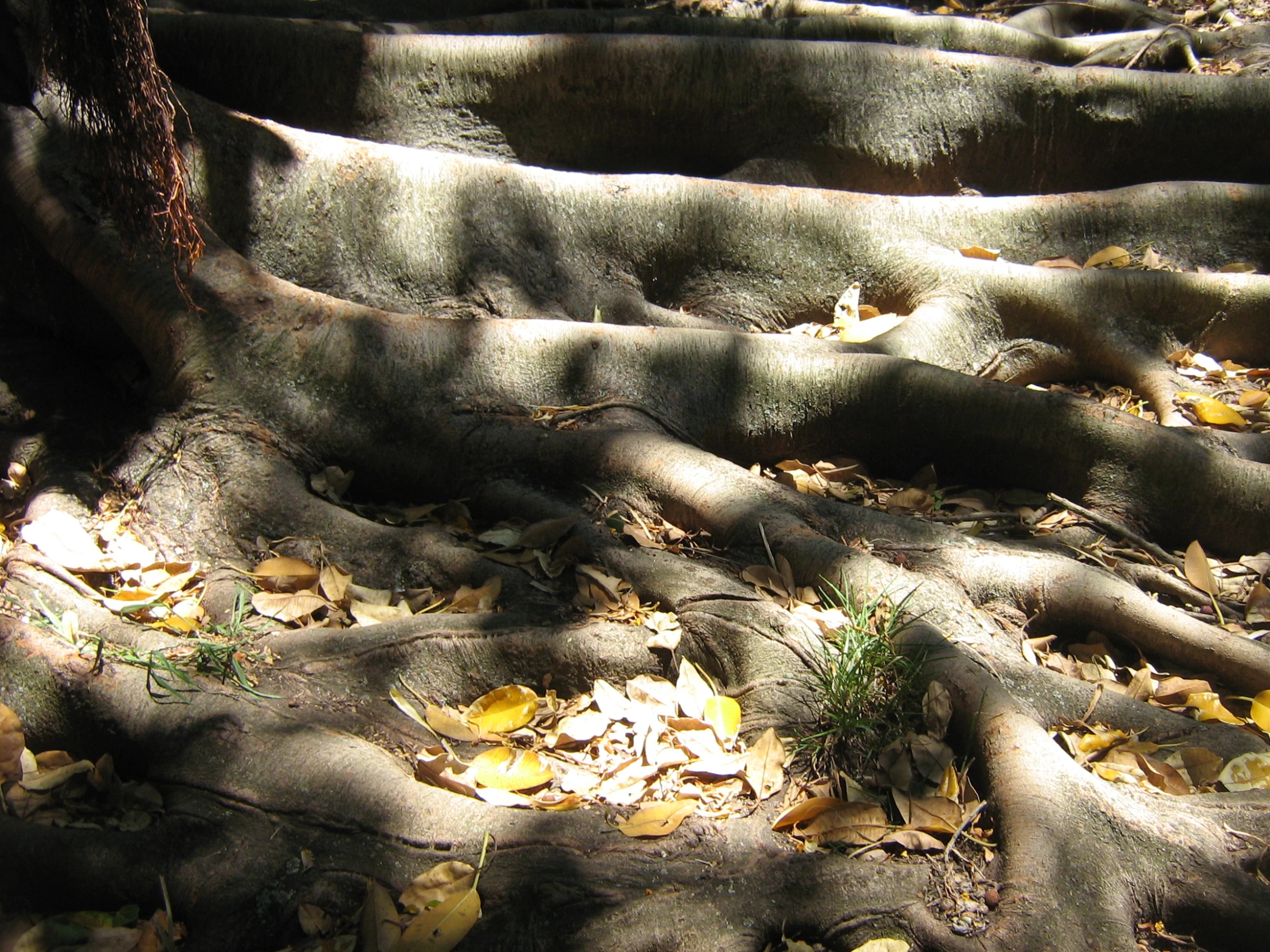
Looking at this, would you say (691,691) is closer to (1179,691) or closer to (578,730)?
(578,730)

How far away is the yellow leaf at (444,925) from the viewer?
1393mm

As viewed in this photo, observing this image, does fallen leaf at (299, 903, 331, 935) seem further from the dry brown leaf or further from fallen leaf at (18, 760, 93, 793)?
the dry brown leaf

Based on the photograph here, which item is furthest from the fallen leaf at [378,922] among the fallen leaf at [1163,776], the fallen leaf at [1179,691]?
the fallen leaf at [1179,691]

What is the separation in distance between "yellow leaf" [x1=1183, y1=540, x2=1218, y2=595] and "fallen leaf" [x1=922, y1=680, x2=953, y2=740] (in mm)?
1085

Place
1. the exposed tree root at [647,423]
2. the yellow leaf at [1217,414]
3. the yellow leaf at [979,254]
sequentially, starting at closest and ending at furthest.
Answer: the exposed tree root at [647,423] → the yellow leaf at [1217,414] → the yellow leaf at [979,254]

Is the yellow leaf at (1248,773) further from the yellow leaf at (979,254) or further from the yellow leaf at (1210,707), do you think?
the yellow leaf at (979,254)

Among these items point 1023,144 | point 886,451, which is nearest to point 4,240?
point 886,451

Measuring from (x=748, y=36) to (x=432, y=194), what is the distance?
196cm

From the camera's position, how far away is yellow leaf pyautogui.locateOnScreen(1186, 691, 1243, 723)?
1.96 metres

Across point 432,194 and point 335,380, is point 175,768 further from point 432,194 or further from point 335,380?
point 432,194

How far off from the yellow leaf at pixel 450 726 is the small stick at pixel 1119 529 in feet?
5.67

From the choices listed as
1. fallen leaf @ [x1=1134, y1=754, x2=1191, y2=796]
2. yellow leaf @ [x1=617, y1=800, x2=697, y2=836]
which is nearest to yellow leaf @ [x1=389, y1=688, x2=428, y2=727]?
yellow leaf @ [x1=617, y1=800, x2=697, y2=836]

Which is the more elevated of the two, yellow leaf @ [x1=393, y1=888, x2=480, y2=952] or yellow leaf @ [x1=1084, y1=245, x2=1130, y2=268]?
yellow leaf @ [x1=1084, y1=245, x2=1130, y2=268]

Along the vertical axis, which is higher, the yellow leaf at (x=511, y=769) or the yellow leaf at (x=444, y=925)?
the yellow leaf at (x=444, y=925)
